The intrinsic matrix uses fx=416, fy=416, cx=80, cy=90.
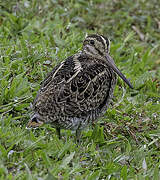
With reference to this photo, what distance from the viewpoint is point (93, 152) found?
4.25 meters

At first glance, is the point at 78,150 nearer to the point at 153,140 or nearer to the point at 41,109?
the point at 41,109

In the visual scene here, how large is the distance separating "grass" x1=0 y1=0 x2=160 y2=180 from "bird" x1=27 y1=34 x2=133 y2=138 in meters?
0.20

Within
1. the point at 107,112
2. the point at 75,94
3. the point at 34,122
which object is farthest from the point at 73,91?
the point at 107,112

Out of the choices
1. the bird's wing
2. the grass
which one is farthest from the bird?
the grass

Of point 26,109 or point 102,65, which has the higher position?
point 102,65

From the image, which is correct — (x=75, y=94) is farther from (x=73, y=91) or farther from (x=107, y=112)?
(x=107, y=112)

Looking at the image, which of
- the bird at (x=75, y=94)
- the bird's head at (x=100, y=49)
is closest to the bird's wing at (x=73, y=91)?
the bird at (x=75, y=94)

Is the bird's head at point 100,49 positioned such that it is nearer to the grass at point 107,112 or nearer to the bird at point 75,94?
the bird at point 75,94

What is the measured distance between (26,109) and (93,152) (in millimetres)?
999

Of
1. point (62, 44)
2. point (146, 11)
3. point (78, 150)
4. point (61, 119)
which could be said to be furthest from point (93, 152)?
point (146, 11)

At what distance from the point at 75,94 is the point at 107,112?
40.2 inches

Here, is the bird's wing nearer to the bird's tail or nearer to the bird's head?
the bird's tail

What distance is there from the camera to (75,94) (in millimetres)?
4195

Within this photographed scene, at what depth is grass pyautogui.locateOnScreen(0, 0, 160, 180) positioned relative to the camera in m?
3.88
